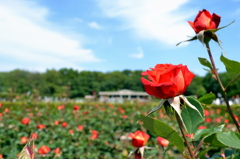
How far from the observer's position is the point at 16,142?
342cm

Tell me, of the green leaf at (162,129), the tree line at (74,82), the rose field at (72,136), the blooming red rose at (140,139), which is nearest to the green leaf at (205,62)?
the green leaf at (162,129)

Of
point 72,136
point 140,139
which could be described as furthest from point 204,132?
point 72,136

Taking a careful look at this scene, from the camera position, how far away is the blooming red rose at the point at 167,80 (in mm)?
620

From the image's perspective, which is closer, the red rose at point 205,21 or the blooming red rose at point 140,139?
the red rose at point 205,21

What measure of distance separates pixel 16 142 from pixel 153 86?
127 inches

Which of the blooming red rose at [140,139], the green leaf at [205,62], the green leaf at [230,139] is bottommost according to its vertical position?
the blooming red rose at [140,139]

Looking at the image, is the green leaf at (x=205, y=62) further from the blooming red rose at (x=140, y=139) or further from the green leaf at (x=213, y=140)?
the blooming red rose at (x=140, y=139)

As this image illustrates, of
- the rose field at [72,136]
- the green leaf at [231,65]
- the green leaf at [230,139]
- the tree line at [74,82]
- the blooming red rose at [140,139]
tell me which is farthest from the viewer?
the tree line at [74,82]

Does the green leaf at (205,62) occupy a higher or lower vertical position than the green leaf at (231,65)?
higher

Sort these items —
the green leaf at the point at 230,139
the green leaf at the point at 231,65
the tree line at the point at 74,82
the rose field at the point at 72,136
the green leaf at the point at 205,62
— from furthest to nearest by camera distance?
the tree line at the point at 74,82, the rose field at the point at 72,136, the green leaf at the point at 205,62, the green leaf at the point at 231,65, the green leaf at the point at 230,139

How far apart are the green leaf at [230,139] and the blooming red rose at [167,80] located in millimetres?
136

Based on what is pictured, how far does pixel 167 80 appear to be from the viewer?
639 millimetres

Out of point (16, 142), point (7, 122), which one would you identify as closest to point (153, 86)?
point (16, 142)

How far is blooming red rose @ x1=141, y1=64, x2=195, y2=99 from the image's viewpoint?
62 cm
